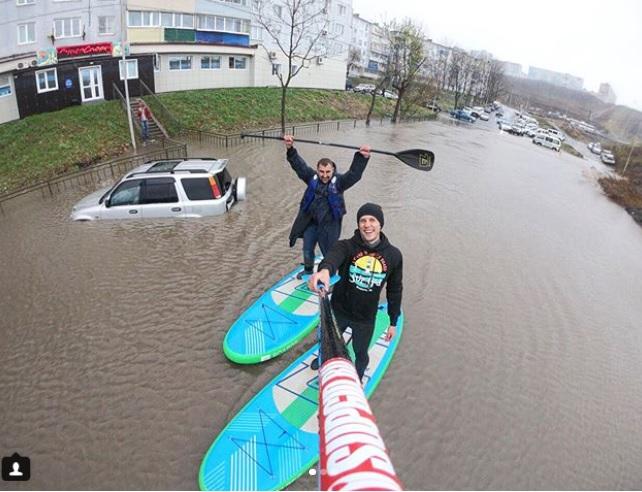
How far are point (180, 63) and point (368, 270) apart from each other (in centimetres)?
2802

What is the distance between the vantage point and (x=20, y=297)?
778 cm

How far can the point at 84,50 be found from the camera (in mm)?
21609

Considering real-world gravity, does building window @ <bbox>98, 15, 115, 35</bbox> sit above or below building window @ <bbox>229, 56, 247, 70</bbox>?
above

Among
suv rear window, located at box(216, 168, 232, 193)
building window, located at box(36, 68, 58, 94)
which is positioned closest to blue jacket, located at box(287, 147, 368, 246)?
suv rear window, located at box(216, 168, 232, 193)

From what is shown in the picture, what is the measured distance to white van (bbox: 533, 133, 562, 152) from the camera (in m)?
38.8

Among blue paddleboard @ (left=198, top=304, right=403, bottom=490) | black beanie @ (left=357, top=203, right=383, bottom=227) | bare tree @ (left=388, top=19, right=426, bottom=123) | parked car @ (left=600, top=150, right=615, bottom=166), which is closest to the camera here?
black beanie @ (left=357, top=203, right=383, bottom=227)

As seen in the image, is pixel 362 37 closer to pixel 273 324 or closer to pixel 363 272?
pixel 273 324

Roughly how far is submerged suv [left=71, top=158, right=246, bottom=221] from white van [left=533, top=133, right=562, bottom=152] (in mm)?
38648

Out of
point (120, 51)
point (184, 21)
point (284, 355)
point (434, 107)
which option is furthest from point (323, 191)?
point (434, 107)

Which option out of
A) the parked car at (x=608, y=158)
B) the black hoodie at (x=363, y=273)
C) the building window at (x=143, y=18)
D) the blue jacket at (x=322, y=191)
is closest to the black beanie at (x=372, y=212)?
the black hoodie at (x=363, y=273)

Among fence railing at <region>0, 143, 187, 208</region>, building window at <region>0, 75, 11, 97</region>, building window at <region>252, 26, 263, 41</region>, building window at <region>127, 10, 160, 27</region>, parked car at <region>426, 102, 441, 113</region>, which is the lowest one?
fence railing at <region>0, 143, 187, 208</region>

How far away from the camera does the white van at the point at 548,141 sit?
38844 mm

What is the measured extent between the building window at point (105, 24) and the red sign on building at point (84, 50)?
2.30 ft

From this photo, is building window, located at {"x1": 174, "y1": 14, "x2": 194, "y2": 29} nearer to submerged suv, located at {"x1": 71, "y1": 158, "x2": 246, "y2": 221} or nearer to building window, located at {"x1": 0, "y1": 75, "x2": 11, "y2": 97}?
building window, located at {"x1": 0, "y1": 75, "x2": 11, "y2": 97}
